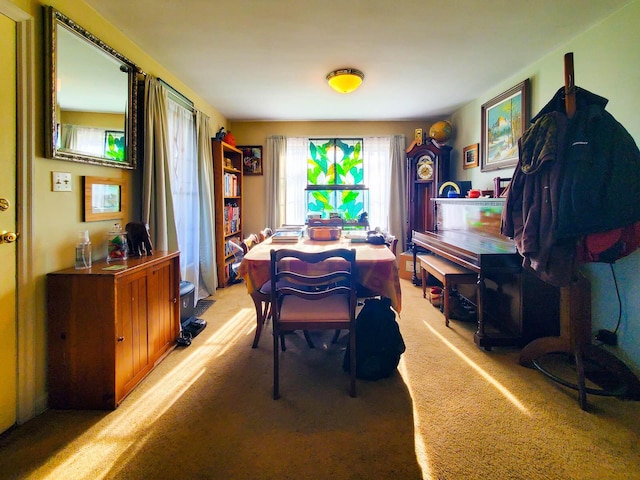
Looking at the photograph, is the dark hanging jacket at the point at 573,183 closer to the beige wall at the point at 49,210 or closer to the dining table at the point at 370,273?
the dining table at the point at 370,273

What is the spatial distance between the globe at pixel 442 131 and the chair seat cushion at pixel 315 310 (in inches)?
126

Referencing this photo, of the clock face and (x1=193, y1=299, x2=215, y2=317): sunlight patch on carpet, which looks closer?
(x1=193, y1=299, x2=215, y2=317): sunlight patch on carpet

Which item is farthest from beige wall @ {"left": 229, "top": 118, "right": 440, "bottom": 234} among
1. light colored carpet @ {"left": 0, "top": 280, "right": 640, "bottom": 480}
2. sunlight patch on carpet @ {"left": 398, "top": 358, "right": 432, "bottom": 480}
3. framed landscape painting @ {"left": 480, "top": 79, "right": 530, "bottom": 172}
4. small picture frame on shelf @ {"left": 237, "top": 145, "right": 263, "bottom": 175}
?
sunlight patch on carpet @ {"left": 398, "top": 358, "right": 432, "bottom": 480}

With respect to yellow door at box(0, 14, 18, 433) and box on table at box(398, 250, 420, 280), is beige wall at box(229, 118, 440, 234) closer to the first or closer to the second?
box on table at box(398, 250, 420, 280)

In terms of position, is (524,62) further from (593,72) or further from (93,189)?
(93,189)

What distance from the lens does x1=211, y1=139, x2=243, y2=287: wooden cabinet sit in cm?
406

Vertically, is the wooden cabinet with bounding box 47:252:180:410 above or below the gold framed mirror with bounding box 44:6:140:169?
below

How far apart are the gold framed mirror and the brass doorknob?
462 millimetres

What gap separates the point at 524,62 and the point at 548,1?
1008 millimetres

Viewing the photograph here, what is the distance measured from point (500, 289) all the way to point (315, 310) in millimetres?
1645

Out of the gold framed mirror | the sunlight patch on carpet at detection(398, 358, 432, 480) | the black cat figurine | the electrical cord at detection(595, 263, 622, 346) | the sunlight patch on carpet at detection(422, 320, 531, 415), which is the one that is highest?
the gold framed mirror

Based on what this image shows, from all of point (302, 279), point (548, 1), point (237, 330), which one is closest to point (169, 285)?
point (237, 330)

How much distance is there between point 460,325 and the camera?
9.36 feet

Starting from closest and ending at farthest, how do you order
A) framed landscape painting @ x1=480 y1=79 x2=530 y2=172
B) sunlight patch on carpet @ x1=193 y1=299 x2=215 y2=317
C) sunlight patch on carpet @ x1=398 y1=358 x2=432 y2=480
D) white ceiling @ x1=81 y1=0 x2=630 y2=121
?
A: sunlight patch on carpet @ x1=398 y1=358 x2=432 y2=480, white ceiling @ x1=81 y1=0 x2=630 y2=121, framed landscape painting @ x1=480 y1=79 x2=530 y2=172, sunlight patch on carpet @ x1=193 y1=299 x2=215 y2=317
